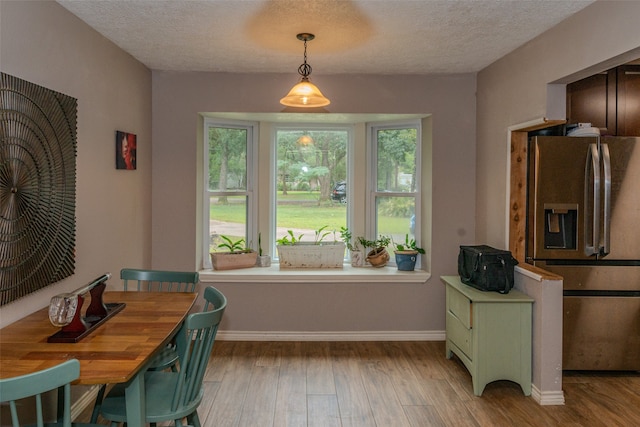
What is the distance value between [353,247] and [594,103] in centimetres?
240

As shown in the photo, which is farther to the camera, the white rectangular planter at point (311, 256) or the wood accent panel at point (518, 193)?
the white rectangular planter at point (311, 256)

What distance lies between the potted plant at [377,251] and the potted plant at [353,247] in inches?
3.1

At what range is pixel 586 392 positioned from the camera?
3.34 metres

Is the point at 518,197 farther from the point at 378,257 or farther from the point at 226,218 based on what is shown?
the point at 226,218

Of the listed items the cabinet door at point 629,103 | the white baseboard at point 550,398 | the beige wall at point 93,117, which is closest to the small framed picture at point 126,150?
the beige wall at point 93,117

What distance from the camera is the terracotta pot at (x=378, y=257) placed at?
15.4 ft

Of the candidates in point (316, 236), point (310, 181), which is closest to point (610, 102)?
point (310, 181)

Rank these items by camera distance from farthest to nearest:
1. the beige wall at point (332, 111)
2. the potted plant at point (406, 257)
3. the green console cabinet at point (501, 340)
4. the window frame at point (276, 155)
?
the window frame at point (276, 155) < the potted plant at point (406, 257) < the beige wall at point (332, 111) < the green console cabinet at point (501, 340)

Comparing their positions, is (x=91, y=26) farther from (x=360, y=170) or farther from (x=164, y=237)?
(x=360, y=170)

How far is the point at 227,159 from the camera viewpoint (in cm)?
479

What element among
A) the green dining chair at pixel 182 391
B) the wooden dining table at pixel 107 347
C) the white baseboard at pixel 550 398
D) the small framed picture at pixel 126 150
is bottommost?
the white baseboard at pixel 550 398

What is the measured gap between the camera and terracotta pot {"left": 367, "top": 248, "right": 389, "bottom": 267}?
15.4ft

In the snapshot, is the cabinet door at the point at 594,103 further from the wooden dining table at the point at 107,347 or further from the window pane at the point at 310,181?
the wooden dining table at the point at 107,347

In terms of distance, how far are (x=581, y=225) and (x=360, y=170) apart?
6.87ft
